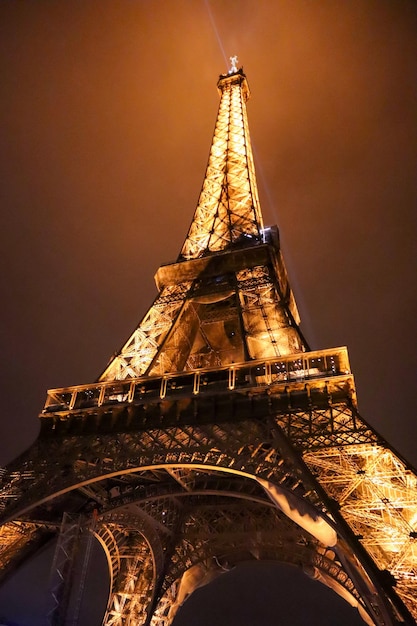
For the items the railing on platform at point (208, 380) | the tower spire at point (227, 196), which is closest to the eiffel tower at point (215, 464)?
the railing on platform at point (208, 380)

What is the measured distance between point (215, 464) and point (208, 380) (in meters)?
3.61

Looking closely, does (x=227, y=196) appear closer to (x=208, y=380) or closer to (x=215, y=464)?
(x=208, y=380)

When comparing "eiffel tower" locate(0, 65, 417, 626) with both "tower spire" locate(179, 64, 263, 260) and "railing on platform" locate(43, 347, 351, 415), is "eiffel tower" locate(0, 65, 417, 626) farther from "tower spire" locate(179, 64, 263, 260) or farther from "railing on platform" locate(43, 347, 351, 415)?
"tower spire" locate(179, 64, 263, 260)

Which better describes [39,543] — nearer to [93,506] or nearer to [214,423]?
[93,506]

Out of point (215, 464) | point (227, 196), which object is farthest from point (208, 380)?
point (227, 196)

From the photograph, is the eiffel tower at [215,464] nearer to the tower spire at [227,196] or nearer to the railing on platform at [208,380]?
the railing on platform at [208,380]

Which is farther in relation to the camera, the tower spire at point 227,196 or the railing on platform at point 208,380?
the tower spire at point 227,196

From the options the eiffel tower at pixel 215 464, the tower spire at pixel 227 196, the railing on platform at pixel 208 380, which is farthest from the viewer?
the tower spire at pixel 227 196

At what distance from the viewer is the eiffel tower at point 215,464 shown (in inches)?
389

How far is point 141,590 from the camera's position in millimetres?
18375

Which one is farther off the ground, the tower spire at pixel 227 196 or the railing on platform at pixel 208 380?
the tower spire at pixel 227 196

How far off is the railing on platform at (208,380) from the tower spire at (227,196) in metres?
8.76

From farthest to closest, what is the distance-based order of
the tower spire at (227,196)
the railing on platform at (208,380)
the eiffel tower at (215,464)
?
1. the tower spire at (227,196)
2. the railing on platform at (208,380)
3. the eiffel tower at (215,464)

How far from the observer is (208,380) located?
47.6ft
